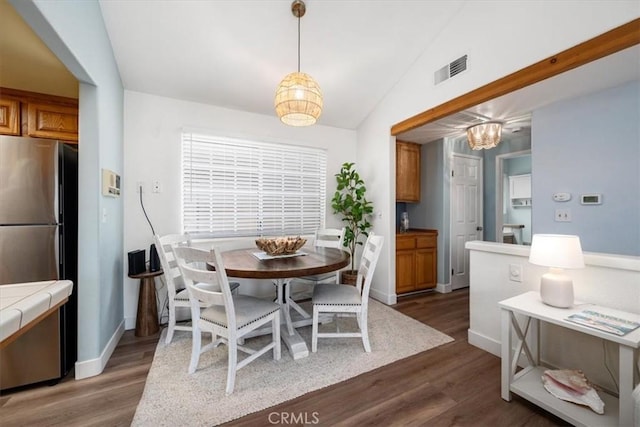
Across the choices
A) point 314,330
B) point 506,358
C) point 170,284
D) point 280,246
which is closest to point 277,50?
point 280,246

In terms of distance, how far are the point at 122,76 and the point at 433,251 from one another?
14.4 ft

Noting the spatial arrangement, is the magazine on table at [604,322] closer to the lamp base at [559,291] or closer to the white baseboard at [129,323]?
the lamp base at [559,291]

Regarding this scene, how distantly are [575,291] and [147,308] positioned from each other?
352cm

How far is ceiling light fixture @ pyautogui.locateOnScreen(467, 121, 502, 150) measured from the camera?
3.04m

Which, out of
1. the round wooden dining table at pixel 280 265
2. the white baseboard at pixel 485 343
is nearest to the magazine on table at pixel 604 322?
the white baseboard at pixel 485 343

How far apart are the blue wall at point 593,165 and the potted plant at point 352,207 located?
202cm

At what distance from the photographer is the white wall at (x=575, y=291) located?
1515 mm

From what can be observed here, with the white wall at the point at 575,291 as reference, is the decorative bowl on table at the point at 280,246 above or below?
above

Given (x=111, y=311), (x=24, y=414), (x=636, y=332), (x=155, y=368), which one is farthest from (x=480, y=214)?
(x=24, y=414)

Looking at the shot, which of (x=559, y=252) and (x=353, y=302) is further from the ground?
(x=559, y=252)

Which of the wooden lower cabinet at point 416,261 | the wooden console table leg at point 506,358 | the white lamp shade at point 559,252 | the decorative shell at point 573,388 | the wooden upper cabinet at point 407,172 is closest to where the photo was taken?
the decorative shell at point 573,388

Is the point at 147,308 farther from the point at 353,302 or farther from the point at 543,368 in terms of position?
the point at 543,368

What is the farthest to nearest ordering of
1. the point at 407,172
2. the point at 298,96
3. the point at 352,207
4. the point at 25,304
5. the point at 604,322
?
the point at 407,172, the point at 352,207, the point at 298,96, the point at 604,322, the point at 25,304

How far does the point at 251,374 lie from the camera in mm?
1842
